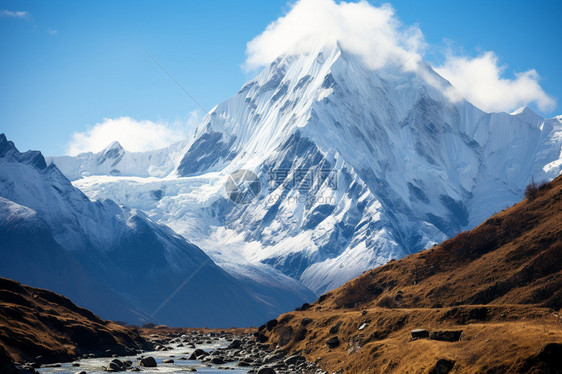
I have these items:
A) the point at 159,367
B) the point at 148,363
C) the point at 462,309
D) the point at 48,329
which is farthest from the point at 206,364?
the point at 462,309

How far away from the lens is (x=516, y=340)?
50250 millimetres

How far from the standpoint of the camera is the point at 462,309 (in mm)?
67062

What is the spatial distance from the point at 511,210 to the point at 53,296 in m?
96.5

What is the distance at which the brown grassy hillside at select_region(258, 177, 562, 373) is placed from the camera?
168ft

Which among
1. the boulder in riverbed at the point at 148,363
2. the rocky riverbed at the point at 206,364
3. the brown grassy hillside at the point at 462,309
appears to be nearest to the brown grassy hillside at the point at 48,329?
the rocky riverbed at the point at 206,364

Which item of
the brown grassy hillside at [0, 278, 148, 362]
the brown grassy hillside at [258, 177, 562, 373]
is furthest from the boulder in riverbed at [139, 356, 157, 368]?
the brown grassy hillside at [258, 177, 562, 373]

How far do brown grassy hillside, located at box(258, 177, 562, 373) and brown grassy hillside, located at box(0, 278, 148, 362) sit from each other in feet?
113

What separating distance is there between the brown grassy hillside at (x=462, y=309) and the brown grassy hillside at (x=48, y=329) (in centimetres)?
3440

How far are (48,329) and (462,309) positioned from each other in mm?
73229

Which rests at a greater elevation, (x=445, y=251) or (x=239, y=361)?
(x=445, y=251)

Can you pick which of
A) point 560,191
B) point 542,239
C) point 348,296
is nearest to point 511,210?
point 560,191

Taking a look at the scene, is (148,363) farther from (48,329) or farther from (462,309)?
(462,309)

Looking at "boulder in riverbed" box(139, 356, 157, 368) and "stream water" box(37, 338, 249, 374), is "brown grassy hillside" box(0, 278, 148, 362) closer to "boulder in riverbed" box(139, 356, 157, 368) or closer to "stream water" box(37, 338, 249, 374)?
"stream water" box(37, 338, 249, 374)

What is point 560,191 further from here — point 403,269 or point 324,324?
point 324,324
